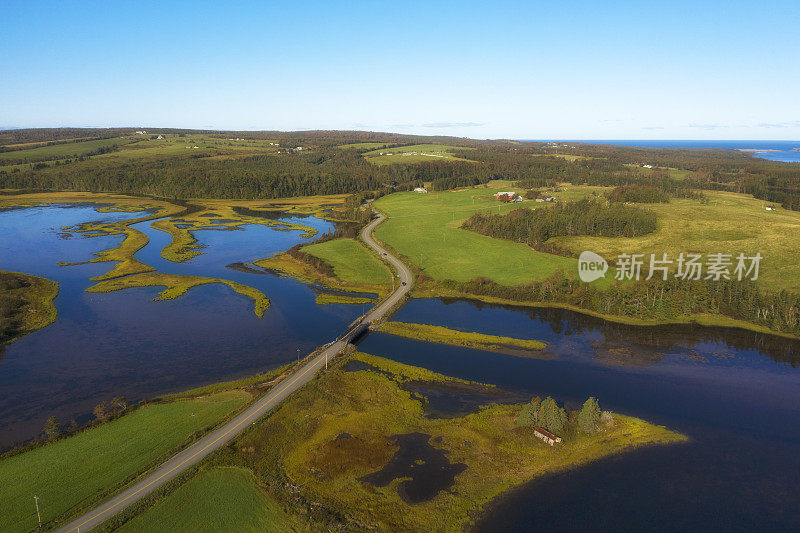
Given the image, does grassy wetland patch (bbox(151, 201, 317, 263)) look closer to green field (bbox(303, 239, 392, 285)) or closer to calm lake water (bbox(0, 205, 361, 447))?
calm lake water (bbox(0, 205, 361, 447))

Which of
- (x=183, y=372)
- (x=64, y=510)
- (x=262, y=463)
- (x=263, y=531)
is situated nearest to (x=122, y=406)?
(x=183, y=372)

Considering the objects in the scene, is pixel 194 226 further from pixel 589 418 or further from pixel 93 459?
pixel 589 418

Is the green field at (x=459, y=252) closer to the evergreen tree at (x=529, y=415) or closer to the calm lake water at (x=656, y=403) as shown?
the calm lake water at (x=656, y=403)

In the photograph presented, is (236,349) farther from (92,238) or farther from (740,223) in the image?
(740,223)

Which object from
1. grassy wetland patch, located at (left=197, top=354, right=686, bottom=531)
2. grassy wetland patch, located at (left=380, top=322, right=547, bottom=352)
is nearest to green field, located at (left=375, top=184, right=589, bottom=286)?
grassy wetland patch, located at (left=380, top=322, right=547, bottom=352)

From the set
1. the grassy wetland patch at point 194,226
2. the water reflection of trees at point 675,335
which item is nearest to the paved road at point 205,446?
the water reflection of trees at point 675,335

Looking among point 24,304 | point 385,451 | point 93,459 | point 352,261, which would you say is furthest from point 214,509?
point 352,261
